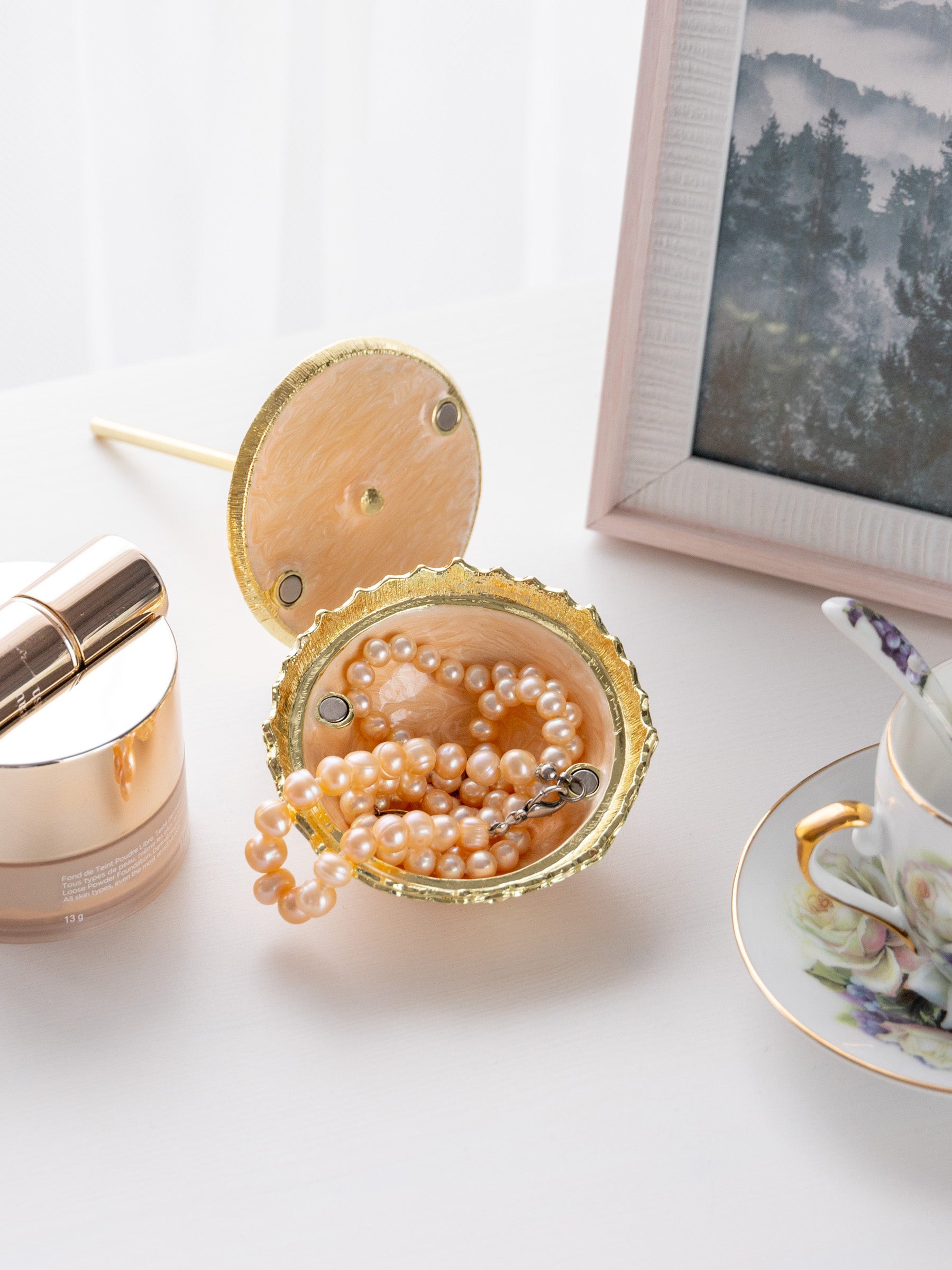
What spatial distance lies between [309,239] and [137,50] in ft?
0.72

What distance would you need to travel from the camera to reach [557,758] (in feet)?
1.58

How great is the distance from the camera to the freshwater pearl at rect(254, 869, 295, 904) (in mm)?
457

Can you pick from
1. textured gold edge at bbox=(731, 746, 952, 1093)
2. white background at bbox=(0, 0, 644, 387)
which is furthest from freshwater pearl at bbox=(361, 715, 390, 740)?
white background at bbox=(0, 0, 644, 387)

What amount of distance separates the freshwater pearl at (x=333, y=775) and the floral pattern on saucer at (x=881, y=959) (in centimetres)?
16

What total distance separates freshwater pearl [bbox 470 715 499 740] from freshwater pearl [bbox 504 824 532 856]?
0.04 m

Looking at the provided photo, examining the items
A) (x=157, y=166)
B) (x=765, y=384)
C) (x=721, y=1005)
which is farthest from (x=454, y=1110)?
(x=157, y=166)

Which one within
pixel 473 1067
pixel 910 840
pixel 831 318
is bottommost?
pixel 473 1067

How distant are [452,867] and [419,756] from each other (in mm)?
45

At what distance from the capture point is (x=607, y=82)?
45.6 inches

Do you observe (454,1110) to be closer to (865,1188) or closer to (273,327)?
(865,1188)

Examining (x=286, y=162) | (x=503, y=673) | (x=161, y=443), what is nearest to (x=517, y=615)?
(x=503, y=673)

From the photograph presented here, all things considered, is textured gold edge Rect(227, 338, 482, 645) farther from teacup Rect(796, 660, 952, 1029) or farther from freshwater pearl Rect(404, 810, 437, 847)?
teacup Rect(796, 660, 952, 1029)

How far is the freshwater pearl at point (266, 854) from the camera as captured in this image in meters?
0.46

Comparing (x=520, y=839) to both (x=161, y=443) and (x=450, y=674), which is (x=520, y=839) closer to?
(x=450, y=674)
